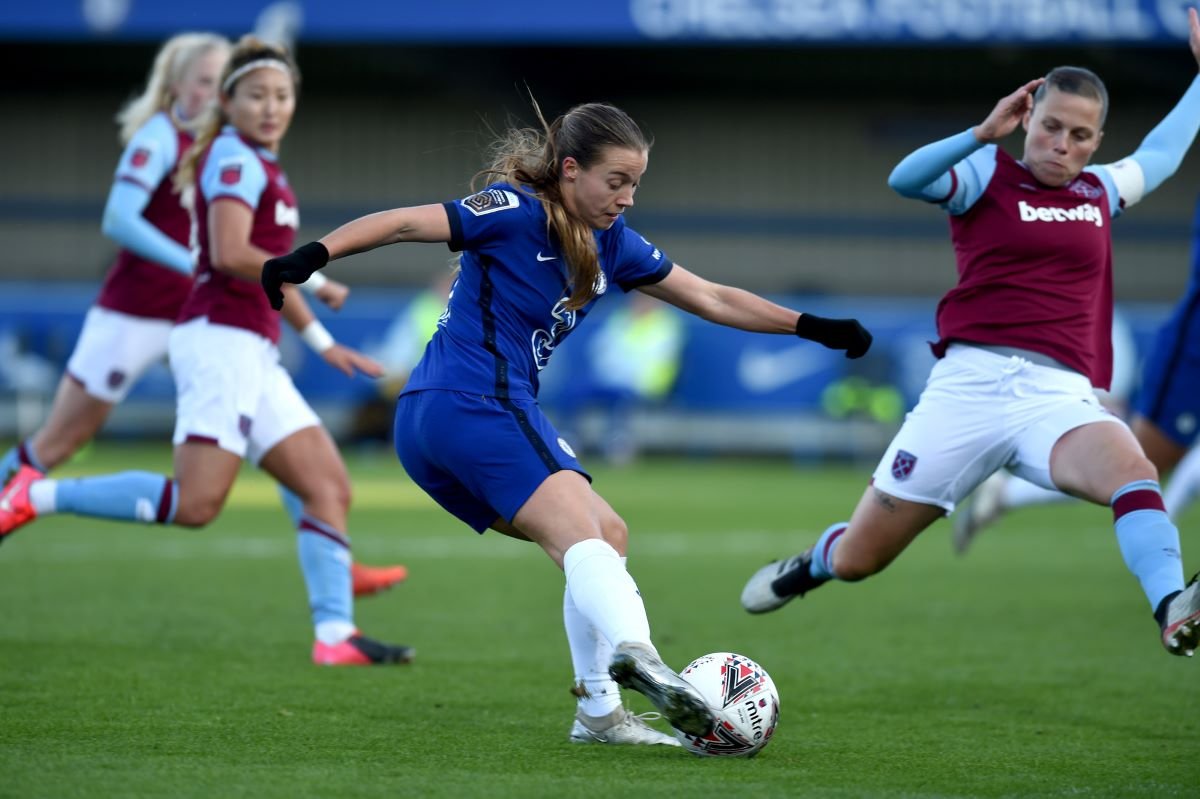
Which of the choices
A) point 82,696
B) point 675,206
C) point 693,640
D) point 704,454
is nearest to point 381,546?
point 693,640

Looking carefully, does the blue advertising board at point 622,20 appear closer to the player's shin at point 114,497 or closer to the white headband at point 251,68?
the white headband at point 251,68

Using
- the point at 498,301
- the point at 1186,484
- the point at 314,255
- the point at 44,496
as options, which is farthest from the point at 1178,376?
the point at 44,496

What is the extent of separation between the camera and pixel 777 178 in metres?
27.0

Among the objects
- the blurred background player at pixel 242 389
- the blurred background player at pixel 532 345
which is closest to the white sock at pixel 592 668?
the blurred background player at pixel 532 345

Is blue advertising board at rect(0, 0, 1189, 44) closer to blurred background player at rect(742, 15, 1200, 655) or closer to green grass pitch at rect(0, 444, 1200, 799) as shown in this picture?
green grass pitch at rect(0, 444, 1200, 799)

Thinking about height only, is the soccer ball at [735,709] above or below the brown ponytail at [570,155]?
below

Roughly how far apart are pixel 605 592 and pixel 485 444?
1.86 ft

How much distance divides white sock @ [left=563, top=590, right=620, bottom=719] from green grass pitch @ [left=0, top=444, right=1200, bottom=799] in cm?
15

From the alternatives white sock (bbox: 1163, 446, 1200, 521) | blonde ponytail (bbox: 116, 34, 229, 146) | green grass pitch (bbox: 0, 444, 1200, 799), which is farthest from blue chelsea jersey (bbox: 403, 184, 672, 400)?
white sock (bbox: 1163, 446, 1200, 521)

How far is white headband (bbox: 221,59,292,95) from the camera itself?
6953 millimetres

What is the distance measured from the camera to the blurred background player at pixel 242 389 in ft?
22.3

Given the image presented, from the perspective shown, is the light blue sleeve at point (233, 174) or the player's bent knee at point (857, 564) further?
the light blue sleeve at point (233, 174)

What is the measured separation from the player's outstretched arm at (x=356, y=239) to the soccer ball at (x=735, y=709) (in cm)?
152

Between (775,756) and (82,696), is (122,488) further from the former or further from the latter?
(775,756)
